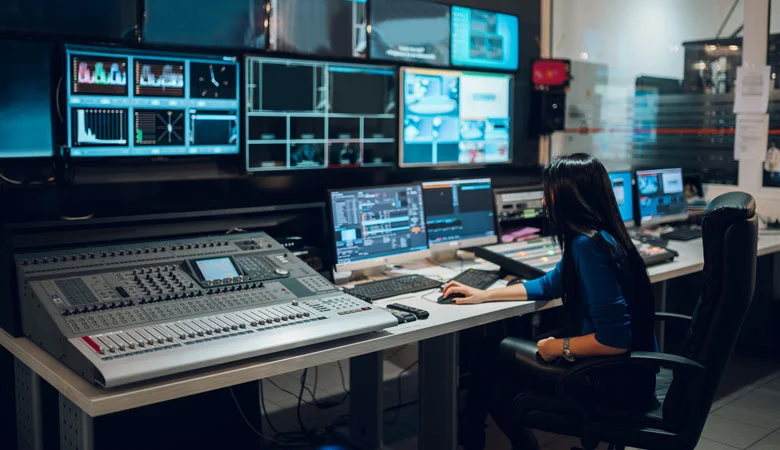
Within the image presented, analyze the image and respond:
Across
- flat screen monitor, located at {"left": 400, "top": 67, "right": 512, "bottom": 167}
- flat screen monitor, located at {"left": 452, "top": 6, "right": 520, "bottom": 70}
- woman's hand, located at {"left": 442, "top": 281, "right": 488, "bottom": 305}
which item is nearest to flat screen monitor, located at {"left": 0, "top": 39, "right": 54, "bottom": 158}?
woman's hand, located at {"left": 442, "top": 281, "right": 488, "bottom": 305}

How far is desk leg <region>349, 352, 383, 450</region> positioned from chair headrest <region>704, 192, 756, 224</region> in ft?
4.71

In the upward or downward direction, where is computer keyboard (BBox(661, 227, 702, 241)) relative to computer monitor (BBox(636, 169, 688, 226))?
downward

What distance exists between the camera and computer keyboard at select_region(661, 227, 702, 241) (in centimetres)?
436

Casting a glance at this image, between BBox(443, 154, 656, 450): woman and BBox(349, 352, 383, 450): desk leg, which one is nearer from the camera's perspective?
BBox(443, 154, 656, 450): woman

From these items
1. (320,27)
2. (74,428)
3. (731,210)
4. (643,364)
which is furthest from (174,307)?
(320,27)

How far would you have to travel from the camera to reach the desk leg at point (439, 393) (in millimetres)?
2807

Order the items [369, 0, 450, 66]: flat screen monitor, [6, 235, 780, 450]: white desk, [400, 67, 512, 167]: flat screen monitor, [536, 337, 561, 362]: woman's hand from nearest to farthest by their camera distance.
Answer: [6, 235, 780, 450]: white desk
[536, 337, 561, 362]: woman's hand
[369, 0, 450, 66]: flat screen monitor
[400, 67, 512, 167]: flat screen monitor

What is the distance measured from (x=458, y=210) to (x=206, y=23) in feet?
4.60

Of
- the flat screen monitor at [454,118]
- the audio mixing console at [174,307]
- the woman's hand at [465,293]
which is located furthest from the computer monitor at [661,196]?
the audio mixing console at [174,307]

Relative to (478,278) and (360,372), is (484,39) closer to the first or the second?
(478,278)

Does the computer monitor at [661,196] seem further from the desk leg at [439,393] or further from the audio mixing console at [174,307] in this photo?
the audio mixing console at [174,307]

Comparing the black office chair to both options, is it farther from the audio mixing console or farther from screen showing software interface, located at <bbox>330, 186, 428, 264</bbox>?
screen showing software interface, located at <bbox>330, 186, 428, 264</bbox>

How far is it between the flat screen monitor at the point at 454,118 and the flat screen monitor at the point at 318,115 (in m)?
0.12

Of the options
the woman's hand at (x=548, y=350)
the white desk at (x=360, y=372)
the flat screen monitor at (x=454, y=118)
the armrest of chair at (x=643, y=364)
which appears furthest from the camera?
the flat screen monitor at (x=454, y=118)
